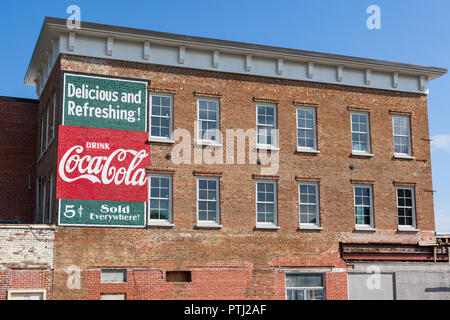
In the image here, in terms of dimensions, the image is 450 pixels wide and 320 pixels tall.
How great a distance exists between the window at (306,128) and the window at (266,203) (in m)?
2.48

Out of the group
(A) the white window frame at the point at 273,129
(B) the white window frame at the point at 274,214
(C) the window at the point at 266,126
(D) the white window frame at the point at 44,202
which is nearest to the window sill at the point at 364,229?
(B) the white window frame at the point at 274,214

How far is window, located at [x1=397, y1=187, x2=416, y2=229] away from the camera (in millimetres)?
26859

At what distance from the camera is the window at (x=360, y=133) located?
87.7ft

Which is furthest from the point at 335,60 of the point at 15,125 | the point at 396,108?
the point at 15,125

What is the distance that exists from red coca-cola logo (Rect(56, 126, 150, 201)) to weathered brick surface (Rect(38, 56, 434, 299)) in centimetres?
87

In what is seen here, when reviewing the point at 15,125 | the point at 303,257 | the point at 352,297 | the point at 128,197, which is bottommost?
the point at 352,297

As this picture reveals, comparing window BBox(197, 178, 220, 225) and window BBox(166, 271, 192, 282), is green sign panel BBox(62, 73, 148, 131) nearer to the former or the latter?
window BBox(197, 178, 220, 225)

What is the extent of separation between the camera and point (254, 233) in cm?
2406

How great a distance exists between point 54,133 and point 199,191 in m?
6.36

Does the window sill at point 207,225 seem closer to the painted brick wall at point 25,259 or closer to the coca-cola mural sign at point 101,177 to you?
the coca-cola mural sign at point 101,177

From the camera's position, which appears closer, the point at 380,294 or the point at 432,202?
→ the point at 380,294
